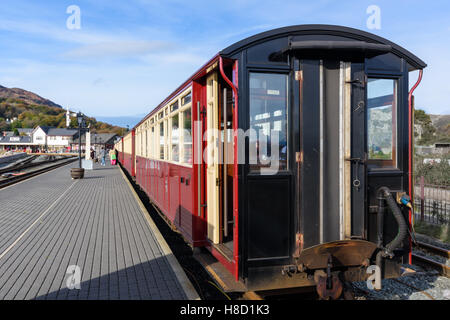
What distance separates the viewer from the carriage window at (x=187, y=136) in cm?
559

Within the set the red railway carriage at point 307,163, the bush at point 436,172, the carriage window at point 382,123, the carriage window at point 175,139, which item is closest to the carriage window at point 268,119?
the red railway carriage at point 307,163

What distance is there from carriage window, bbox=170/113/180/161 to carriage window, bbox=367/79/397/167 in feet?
10.8

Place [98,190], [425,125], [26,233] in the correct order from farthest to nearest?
1. [425,125]
2. [98,190]
3. [26,233]

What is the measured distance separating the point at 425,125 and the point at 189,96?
150ft

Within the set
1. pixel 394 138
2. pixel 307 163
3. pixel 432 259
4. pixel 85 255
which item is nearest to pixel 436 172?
pixel 432 259

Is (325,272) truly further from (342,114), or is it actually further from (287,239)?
(342,114)

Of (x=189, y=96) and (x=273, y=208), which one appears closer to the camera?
(x=273, y=208)

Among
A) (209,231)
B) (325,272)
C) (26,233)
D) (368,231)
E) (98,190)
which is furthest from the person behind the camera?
(98,190)

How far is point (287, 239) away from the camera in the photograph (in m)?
3.91

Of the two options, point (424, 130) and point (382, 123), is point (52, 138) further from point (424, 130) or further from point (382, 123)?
point (382, 123)

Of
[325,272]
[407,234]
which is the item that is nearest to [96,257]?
[325,272]

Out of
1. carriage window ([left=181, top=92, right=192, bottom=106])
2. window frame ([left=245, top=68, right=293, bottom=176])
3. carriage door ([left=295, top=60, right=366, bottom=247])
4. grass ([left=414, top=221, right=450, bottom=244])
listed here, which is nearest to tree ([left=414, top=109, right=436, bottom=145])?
grass ([left=414, top=221, right=450, bottom=244])

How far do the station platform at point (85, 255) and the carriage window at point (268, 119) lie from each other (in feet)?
6.04

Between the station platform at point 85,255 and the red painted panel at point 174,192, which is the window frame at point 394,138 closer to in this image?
the station platform at point 85,255
